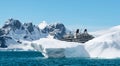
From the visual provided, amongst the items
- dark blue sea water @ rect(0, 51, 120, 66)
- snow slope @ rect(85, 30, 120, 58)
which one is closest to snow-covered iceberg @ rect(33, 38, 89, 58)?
dark blue sea water @ rect(0, 51, 120, 66)

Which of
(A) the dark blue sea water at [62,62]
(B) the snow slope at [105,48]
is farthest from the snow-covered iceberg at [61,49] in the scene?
(B) the snow slope at [105,48]

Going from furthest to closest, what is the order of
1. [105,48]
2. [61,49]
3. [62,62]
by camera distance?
[105,48], [61,49], [62,62]

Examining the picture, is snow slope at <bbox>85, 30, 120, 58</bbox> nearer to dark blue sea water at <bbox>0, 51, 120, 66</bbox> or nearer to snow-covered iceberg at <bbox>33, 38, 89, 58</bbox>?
snow-covered iceberg at <bbox>33, 38, 89, 58</bbox>

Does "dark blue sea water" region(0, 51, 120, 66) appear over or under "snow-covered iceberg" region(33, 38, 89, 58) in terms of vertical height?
under

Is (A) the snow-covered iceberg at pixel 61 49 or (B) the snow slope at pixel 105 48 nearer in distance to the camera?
(A) the snow-covered iceberg at pixel 61 49

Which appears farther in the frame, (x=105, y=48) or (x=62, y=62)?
(x=105, y=48)

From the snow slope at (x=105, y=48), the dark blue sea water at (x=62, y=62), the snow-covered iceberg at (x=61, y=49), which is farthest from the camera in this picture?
the snow slope at (x=105, y=48)

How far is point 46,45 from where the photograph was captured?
277 feet

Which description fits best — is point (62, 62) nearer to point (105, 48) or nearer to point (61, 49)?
point (61, 49)

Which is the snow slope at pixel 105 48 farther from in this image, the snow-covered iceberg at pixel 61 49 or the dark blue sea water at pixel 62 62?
the dark blue sea water at pixel 62 62

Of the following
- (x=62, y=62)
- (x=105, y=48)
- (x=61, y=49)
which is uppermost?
(x=61, y=49)

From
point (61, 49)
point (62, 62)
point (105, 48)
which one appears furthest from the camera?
point (105, 48)

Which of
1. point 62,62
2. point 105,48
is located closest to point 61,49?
point 105,48

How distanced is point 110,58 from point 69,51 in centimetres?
911
